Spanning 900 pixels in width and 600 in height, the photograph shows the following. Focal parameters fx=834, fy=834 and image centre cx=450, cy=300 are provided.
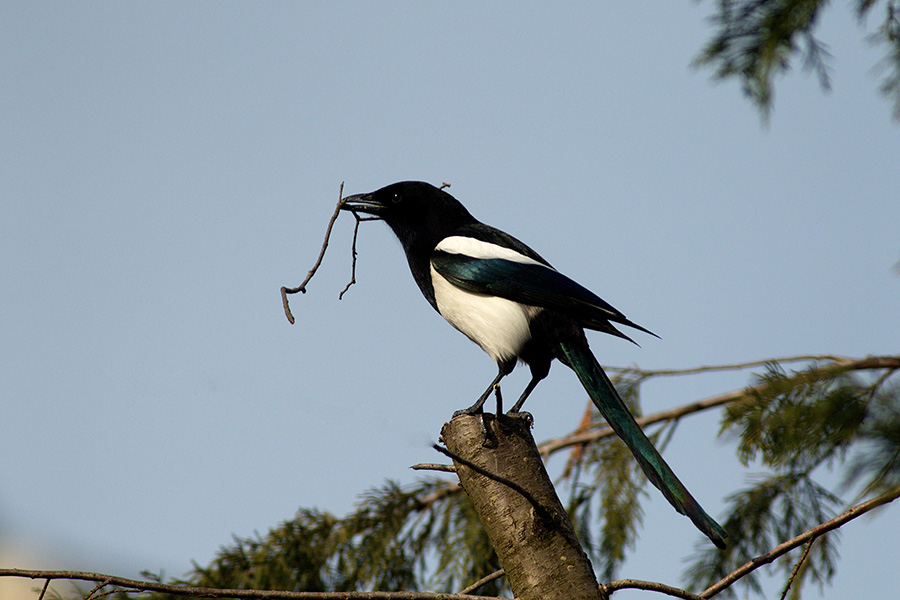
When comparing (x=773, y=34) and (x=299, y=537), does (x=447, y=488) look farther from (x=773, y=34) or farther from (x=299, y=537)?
(x=773, y=34)

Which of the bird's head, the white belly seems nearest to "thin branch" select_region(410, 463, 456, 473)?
the white belly

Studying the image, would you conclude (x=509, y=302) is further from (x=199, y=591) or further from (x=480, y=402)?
(x=199, y=591)

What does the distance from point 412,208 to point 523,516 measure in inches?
87.0

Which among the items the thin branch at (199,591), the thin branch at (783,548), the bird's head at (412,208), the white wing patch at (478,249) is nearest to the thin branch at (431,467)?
the thin branch at (199,591)

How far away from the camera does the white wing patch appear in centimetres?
358

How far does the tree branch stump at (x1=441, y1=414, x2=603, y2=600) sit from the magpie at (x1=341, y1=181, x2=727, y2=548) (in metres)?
0.45

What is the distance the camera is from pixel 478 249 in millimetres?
3643

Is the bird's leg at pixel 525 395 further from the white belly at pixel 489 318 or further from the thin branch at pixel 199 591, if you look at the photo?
the thin branch at pixel 199 591

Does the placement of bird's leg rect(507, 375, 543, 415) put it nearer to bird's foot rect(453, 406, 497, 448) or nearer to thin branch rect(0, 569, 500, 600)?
bird's foot rect(453, 406, 497, 448)

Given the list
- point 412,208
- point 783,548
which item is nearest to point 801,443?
point 783,548

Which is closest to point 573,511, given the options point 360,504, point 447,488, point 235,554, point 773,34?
point 447,488

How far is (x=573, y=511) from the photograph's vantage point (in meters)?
4.42

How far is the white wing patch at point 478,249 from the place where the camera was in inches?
141

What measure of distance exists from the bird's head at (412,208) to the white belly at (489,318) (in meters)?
0.44
